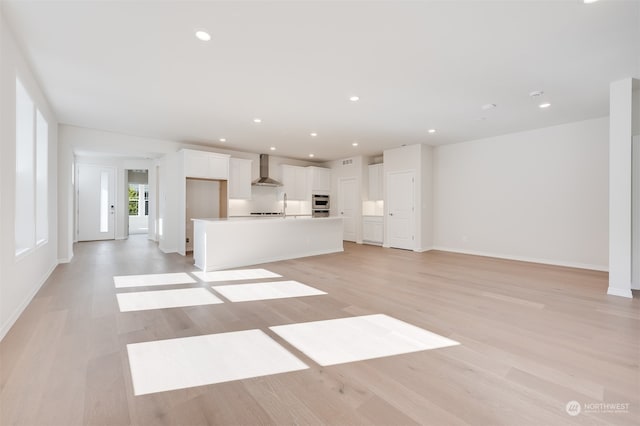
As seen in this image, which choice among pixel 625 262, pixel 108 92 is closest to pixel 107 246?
pixel 108 92

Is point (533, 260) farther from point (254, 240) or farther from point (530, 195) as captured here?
point (254, 240)

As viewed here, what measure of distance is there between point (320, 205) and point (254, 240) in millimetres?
4351

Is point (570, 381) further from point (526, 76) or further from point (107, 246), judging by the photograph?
point (107, 246)

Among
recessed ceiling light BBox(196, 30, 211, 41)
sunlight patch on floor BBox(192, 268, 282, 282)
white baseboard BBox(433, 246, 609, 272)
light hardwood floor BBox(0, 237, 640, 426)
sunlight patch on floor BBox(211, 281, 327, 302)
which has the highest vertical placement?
recessed ceiling light BBox(196, 30, 211, 41)

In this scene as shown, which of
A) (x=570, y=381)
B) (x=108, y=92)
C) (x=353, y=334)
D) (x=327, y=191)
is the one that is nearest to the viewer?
(x=570, y=381)

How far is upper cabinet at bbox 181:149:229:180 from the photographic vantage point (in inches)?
265

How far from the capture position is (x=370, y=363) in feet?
6.72

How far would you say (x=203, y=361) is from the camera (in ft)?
6.70

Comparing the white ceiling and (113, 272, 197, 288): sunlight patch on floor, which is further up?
the white ceiling

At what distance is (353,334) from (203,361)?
1.26m

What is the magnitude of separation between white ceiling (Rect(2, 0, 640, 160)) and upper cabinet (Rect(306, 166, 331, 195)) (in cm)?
399

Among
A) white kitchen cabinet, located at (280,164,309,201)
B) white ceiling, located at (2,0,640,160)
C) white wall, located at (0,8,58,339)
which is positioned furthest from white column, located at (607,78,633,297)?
white kitchen cabinet, located at (280,164,309,201)

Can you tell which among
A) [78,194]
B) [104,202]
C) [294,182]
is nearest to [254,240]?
[294,182]

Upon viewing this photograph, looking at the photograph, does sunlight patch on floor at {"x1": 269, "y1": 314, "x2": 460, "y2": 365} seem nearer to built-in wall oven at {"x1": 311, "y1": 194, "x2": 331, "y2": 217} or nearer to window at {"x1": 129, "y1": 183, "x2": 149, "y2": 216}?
built-in wall oven at {"x1": 311, "y1": 194, "x2": 331, "y2": 217}
